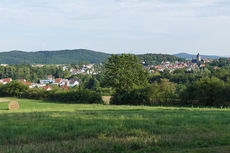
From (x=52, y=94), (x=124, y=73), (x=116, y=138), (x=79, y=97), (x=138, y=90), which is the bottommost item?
(x=79, y=97)

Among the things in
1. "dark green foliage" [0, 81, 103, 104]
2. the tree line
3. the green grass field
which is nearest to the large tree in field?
the tree line

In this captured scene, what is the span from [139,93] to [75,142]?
32040 mm

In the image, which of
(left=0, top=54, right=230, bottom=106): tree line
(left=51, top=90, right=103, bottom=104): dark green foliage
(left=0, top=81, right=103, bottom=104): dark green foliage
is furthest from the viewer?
(left=0, top=81, right=103, bottom=104): dark green foliage

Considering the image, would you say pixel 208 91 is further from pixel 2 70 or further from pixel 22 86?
pixel 2 70

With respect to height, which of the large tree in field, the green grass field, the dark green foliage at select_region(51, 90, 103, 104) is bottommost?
the dark green foliage at select_region(51, 90, 103, 104)

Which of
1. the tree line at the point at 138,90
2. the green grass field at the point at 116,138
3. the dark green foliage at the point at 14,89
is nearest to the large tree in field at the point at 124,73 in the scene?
the tree line at the point at 138,90

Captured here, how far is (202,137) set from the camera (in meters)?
8.40

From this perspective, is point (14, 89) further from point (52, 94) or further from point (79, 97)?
point (79, 97)

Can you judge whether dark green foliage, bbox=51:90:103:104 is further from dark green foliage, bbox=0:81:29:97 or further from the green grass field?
the green grass field

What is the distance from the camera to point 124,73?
47.2 m

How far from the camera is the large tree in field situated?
46.3 metres

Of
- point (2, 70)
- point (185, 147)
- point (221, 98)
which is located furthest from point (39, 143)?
point (2, 70)

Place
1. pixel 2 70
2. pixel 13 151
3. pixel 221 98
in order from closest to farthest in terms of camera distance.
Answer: pixel 13 151 → pixel 221 98 → pixel 2 70

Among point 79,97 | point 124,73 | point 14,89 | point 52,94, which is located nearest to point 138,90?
point 124,73
